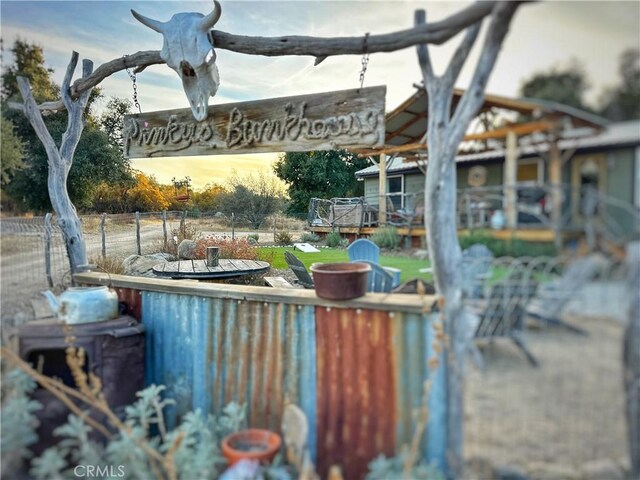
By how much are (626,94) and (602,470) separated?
1480mm

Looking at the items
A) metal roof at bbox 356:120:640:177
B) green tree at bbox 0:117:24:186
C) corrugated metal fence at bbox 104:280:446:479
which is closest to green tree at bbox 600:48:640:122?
metal roof at bbox 356:120:640:177

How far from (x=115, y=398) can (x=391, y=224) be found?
6.52ft

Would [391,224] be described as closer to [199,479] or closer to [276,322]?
[276,322]

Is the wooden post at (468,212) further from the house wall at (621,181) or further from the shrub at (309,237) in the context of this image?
the shrub at (309,237)

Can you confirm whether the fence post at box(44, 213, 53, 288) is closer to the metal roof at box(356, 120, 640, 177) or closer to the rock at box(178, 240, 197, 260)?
the rock at box(178, 240, 197, 260)

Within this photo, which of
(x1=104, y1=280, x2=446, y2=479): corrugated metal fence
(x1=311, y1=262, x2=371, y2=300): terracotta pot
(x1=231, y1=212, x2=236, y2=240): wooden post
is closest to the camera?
(x1=104, y1=280, x2=446, y2=479): corrugated metal fence

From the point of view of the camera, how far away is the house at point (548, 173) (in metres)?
1.56

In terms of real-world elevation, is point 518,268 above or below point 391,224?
below

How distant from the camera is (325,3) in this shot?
2.55m

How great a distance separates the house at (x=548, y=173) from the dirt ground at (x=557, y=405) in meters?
0.40

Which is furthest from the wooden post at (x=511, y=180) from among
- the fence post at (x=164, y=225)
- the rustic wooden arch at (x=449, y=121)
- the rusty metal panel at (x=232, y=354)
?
the fence post at (x=164, y=225)

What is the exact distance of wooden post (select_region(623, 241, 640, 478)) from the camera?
161 centimetres

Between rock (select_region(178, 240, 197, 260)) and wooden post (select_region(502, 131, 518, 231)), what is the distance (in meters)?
3.12

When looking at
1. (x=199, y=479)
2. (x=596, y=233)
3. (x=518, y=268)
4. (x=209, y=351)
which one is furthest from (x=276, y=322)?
(x=596, y=233)
